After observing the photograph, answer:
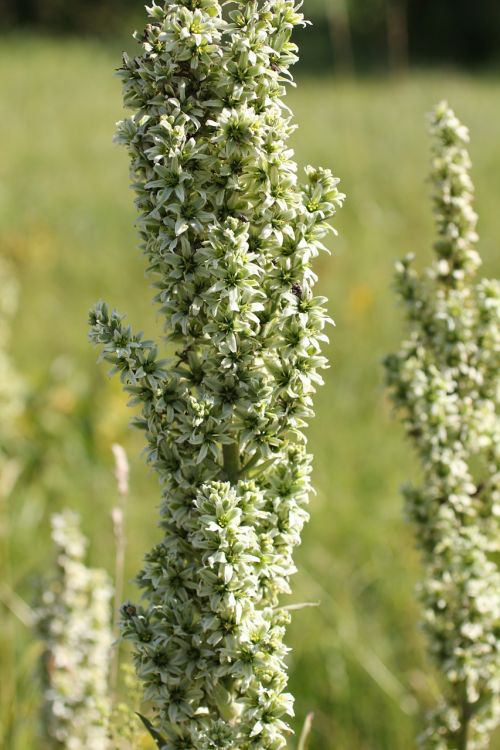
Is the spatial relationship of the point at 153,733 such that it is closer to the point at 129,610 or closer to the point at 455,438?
the point at 129,610

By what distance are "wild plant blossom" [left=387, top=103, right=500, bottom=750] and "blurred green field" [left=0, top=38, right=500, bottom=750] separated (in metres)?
0.33

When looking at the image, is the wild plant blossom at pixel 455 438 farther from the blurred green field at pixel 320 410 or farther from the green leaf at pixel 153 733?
the green leaf at pixel 153 733

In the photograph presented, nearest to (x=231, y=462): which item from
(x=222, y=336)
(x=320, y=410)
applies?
(x=222, y=336)

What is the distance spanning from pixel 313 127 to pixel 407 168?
5891mm

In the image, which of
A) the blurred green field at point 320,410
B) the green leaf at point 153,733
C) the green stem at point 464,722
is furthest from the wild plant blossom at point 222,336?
the green stem at point 464,722

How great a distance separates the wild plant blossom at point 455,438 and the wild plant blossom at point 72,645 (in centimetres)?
161

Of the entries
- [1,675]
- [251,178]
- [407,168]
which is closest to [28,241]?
[407,168]

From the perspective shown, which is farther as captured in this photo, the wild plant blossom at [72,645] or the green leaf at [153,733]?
the wild plant blossom at [72,645]

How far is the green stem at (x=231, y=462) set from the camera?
2848 millimetres

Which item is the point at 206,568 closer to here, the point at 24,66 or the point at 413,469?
the point at 413,469

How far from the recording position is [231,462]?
286cm

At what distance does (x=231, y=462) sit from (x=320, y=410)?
5.75 m

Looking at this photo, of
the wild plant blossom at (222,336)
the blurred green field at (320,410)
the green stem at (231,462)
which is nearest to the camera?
the wild plant blossom at (222,336)

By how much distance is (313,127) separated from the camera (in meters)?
21.1
